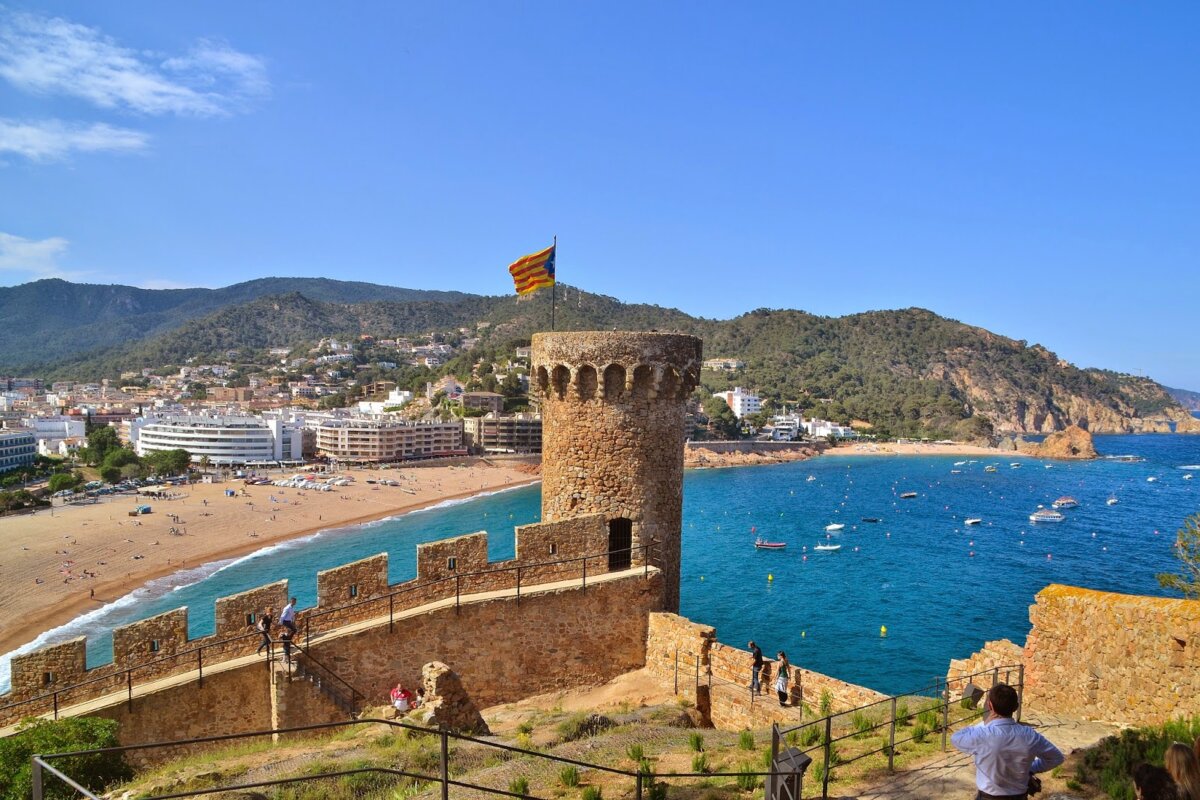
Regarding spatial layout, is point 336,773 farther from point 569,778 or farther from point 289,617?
point 289,617

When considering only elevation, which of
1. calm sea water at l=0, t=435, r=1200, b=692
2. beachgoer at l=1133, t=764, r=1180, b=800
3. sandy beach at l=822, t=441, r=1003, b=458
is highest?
beachgoer at l=1133, t=764, r=1180, b=800

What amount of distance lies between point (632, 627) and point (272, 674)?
5.24m

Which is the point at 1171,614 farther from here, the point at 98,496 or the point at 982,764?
the point at 98,496

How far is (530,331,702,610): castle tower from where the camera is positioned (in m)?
12.3

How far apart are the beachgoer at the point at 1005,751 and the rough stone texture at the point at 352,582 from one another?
7.41 meters

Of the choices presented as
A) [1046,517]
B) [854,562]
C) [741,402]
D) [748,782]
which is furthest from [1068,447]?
[748,782]

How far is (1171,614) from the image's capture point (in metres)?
7.02

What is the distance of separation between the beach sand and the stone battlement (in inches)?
1178

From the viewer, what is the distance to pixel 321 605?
999cm

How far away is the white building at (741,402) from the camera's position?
15900 cm

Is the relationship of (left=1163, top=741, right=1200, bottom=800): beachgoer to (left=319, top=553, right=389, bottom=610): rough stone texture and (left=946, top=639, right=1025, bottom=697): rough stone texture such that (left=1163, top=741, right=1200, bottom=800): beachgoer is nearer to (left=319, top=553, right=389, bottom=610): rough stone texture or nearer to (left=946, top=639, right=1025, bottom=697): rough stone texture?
(left=946, top=639, right=1025, bottom=697): rough stone texture

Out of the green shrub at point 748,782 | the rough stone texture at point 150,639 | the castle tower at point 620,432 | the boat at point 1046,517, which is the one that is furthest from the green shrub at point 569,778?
the boat at point 1046,517

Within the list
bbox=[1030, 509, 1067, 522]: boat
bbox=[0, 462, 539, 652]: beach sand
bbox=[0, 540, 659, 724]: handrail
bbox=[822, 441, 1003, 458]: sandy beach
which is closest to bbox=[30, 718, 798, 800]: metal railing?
bbox=[0, 540, 659, 724]: handrail

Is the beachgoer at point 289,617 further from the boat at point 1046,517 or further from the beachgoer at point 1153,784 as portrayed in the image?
the boat at point 1046,517
